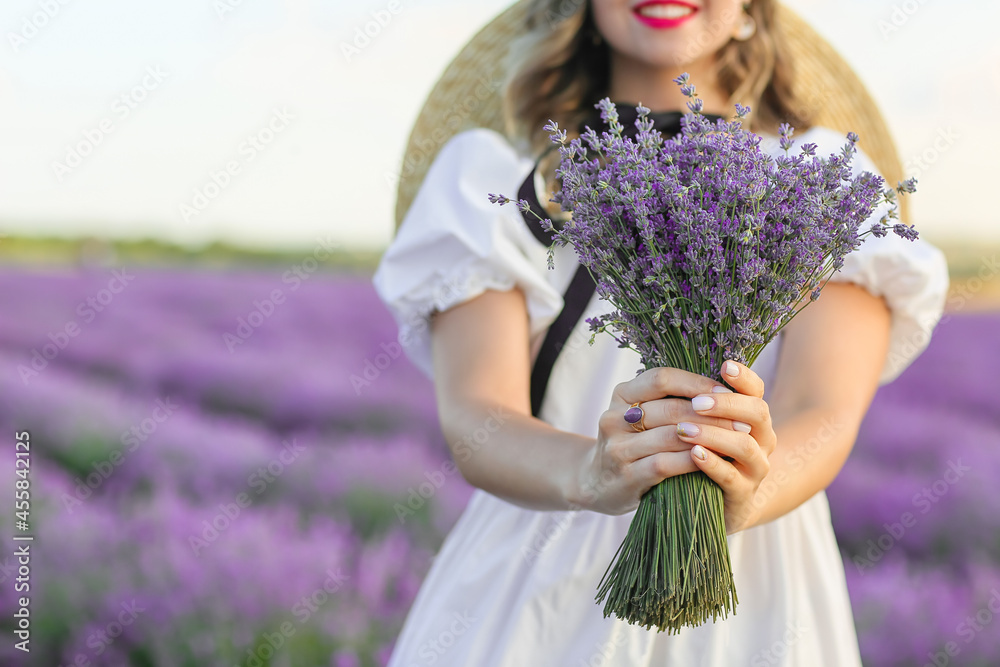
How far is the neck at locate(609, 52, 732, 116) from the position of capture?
62.4 inches

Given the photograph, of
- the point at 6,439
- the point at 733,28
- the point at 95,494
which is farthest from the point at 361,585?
the point at 733,28

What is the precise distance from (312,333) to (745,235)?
9.44ft

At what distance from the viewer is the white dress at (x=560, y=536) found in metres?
1.28

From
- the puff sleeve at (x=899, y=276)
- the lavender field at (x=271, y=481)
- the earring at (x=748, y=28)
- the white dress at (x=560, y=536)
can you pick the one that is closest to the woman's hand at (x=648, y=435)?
the white dress at (x=560, y=536)

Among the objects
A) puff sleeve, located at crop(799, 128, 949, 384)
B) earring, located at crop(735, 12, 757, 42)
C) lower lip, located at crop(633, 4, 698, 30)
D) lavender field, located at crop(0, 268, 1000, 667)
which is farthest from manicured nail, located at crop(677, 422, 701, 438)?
lavender field, located at crop(0, 268, 1000, 667)

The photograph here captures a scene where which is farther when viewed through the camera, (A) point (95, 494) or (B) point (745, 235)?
(A) point (95, 494)

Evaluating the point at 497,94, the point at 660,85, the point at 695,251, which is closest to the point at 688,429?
the point at 695,251

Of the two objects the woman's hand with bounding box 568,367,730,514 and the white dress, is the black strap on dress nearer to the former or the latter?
the white dress

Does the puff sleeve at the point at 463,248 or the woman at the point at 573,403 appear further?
the puff sleeve at the point at 463,248

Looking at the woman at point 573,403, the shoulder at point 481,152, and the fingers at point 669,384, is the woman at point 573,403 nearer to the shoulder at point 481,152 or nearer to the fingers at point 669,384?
the shoulder at point 481,152

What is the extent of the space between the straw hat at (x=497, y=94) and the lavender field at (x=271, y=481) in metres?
1.19

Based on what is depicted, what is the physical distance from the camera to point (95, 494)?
8.86 feet

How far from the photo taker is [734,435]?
0.93 m

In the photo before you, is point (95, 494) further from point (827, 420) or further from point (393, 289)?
point (827, 420)
